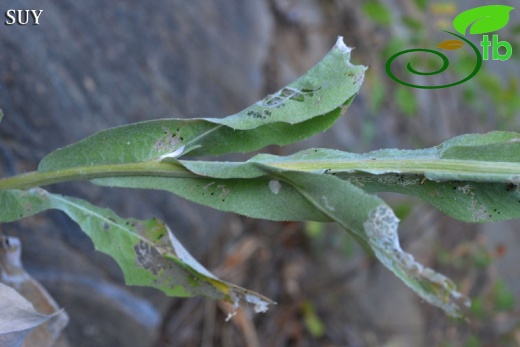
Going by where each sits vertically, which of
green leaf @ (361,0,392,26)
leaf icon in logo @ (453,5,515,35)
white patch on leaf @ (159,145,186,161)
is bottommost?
white patch on leaf @ (159,145,186,161)

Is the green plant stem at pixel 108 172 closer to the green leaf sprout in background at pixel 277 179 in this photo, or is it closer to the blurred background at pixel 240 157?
the green leaf sprout in background at pixel 277 179

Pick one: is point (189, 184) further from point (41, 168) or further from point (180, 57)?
point (180, 57)

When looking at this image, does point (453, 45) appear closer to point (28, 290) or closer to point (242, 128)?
point (242, 128)

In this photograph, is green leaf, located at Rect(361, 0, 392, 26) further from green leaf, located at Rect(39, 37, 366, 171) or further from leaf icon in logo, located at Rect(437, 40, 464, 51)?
green leaf, located at Rect(39, 37, 366, 171)

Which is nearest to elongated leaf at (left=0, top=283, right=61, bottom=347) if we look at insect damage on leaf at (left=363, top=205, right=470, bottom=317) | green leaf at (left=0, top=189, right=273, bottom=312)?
green leaf at (left=0, top=189, right=273, bottom=312)

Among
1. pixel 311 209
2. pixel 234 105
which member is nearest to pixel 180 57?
pixel 234 105

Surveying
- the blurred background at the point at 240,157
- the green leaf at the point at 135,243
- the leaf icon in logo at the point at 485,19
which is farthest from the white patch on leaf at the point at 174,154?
the leaf icon in logo at the point at 485,19
